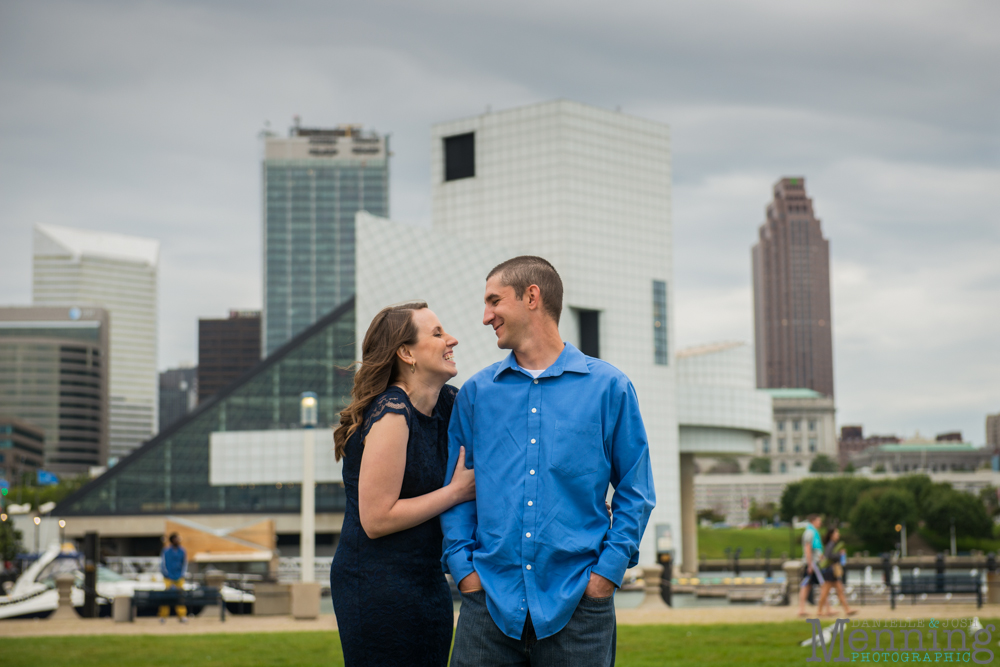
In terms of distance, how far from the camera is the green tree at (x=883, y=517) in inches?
3071

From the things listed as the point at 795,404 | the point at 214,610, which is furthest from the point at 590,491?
the point at 795,404

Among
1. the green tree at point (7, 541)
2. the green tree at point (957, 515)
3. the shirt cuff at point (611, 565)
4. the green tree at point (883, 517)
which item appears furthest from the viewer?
the green tree at point (957, 515)

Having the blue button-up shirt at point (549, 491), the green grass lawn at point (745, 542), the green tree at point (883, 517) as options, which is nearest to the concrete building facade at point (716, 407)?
the green grass lawn at point (745, 542)

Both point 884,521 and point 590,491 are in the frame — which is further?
point 884,521

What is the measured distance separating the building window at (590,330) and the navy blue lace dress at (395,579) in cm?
4299

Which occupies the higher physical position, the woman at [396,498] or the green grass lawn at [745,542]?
the woman at [396,498]

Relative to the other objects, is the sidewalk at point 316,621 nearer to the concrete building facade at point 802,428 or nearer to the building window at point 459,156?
the building window at point 459,156

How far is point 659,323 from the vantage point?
163 feet

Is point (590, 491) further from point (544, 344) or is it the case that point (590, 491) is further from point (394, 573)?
point (394, 573)

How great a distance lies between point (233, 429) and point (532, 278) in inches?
2064

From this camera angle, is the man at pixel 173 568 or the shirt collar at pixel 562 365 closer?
the shirt collar at pixel 562 365

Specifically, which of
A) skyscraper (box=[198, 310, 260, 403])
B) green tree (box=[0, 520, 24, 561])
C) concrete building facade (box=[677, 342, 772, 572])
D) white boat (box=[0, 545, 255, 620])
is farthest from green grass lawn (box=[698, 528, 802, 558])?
skyscraper (box=[198, 310, 260, 403])

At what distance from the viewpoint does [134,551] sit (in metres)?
58.2

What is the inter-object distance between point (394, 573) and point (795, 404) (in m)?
175
